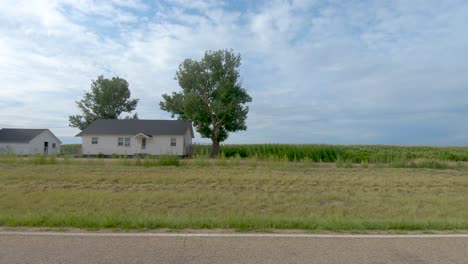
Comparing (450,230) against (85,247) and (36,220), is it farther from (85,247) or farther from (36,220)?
(36,220)

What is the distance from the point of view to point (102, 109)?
2066 inches

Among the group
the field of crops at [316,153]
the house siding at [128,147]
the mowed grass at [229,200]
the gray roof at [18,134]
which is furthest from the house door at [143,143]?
A: the mowed grass at [229,200]

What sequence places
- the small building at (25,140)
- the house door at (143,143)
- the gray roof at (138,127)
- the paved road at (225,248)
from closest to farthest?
the paved road at (225,248), the gray roof at (138,127), the house door at (143,143), the small building at (25,140)

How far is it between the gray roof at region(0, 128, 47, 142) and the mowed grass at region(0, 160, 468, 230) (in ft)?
95.2

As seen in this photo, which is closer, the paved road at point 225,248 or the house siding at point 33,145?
the paved road at point 225,248

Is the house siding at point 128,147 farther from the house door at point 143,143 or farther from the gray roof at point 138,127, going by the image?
the gray roof at point 138,127

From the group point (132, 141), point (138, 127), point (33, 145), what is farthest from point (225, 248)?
point (33, 145)

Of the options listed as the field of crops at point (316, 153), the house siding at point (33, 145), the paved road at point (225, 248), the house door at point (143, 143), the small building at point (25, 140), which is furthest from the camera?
the small building at point (25, 140)

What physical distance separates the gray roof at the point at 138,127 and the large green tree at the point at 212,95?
181 cm

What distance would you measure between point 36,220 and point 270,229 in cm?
432

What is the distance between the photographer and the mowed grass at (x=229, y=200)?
6.04 m

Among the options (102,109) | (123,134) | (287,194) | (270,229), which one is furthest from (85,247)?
(102,109)

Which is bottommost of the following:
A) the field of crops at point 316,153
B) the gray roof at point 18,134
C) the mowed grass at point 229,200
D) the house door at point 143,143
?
the mowed grass at point 229,200

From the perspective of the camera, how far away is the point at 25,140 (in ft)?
136
